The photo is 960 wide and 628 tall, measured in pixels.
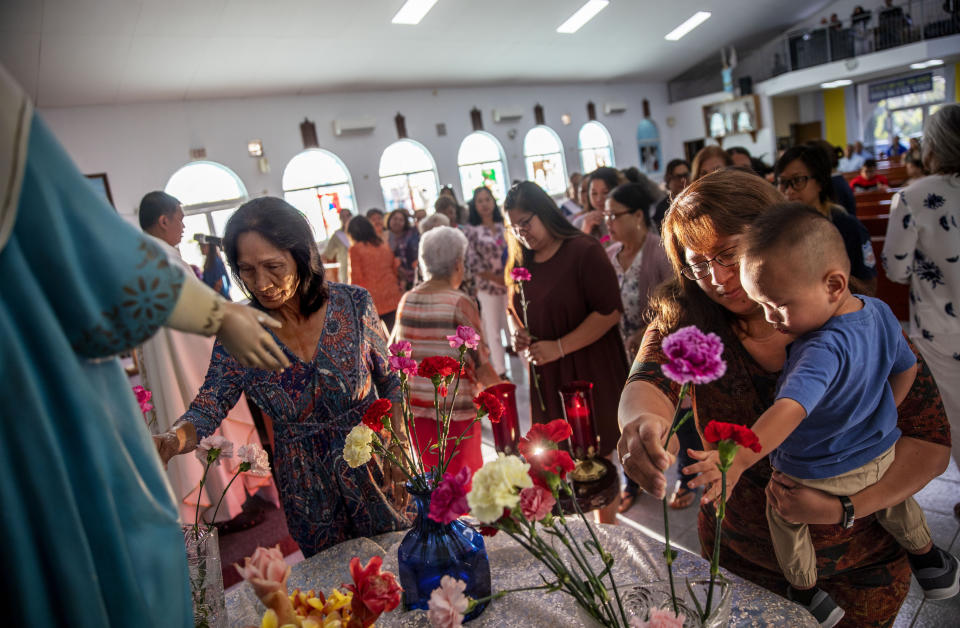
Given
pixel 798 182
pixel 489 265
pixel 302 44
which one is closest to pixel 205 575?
pixel 798 182

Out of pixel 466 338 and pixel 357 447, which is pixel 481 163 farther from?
pixel 357 447

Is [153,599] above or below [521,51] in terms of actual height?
below

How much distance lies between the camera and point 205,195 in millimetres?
9680

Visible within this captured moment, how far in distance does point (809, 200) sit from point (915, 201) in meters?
0.45

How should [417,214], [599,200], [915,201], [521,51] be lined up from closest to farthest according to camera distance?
[915,201] < [599,200] < [417,214] < [521,51]

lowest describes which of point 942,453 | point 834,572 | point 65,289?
point 834,572

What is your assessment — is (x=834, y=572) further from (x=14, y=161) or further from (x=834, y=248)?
(x=14, y=161)

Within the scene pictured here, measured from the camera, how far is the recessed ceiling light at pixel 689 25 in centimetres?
1333

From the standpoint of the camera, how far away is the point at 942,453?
1165mm

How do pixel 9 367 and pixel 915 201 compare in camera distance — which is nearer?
pixel 9 367

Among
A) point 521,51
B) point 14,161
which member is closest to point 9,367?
point 14,161

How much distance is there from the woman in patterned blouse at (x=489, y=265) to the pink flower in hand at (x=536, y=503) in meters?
4.10

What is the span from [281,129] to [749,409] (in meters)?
10.1

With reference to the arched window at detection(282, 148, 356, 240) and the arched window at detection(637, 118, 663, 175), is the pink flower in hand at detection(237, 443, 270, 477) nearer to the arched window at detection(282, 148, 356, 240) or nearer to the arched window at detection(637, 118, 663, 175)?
the arched window at detection(282, 148, 356, 240)
